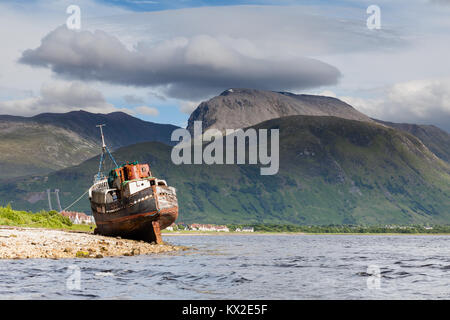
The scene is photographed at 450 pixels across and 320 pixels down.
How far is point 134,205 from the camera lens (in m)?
79.3

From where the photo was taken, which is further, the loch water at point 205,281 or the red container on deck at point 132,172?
the red container on deck at point 132,172

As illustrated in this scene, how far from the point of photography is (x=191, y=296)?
29031 millimetres

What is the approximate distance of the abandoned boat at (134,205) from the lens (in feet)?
261

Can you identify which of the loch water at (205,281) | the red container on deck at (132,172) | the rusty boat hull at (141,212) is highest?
the red container on deck at (132,172)

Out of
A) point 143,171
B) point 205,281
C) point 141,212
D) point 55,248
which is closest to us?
point 205,281

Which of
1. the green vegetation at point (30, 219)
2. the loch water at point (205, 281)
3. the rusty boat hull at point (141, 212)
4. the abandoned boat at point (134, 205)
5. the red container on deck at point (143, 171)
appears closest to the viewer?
→ the loch water at point (205, 281)

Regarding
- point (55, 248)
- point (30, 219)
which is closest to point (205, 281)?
point (55, 248)

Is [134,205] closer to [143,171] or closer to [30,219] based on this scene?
[143,171]

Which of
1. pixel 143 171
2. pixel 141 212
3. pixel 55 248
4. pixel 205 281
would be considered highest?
pixel 143 171

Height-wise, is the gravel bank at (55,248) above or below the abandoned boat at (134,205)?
below

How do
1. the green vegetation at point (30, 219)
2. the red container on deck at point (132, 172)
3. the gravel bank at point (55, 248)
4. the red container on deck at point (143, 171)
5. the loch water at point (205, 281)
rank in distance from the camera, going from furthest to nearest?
the green vegetation at point (30, 219), the red container on deck at point (143, 171), the red container on deck at point (132, 172), the gravel bank at point (55, 248), the loch water at point (205, 281)

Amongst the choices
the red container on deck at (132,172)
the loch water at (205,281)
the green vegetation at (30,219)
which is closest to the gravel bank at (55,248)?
the loch water at (205,281)

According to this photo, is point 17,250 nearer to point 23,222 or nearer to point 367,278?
point 367,278

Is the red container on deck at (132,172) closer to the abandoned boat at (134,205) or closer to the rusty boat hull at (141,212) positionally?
the abandoned boat at (134,205)
